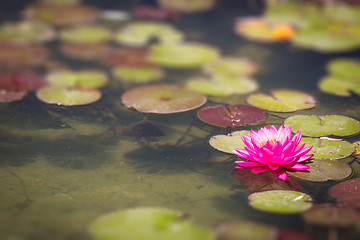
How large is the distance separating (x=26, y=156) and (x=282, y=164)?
1203 millimetres

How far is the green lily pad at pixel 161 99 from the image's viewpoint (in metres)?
2.34

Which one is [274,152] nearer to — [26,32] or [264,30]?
[264,30]

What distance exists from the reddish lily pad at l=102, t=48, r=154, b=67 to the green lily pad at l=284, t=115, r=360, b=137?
1363mm

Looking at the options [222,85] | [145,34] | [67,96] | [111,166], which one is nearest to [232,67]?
[222,85]

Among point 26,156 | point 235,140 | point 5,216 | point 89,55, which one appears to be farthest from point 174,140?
point 89,55

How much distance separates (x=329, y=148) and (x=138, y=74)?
152cm

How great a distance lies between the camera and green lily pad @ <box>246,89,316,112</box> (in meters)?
2.35

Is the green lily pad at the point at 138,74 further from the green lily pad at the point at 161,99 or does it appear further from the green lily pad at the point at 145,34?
the green lily pad at the point at 145,34

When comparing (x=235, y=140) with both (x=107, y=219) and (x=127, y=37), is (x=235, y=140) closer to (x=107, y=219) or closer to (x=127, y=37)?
(x=107, y=219)

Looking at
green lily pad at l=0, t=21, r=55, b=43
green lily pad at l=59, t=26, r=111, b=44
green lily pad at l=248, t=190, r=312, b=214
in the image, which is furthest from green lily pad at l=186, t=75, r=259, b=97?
green lily pad at l=0, t=21, r=55, b=43

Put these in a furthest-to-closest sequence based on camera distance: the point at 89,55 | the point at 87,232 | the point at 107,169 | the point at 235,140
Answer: the point at 89,55
the point at 235,140
the point at 107,169
the point at 87,232

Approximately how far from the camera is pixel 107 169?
184cm

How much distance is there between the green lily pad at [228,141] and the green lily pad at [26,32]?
215 cm

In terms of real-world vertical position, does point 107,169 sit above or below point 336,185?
below
